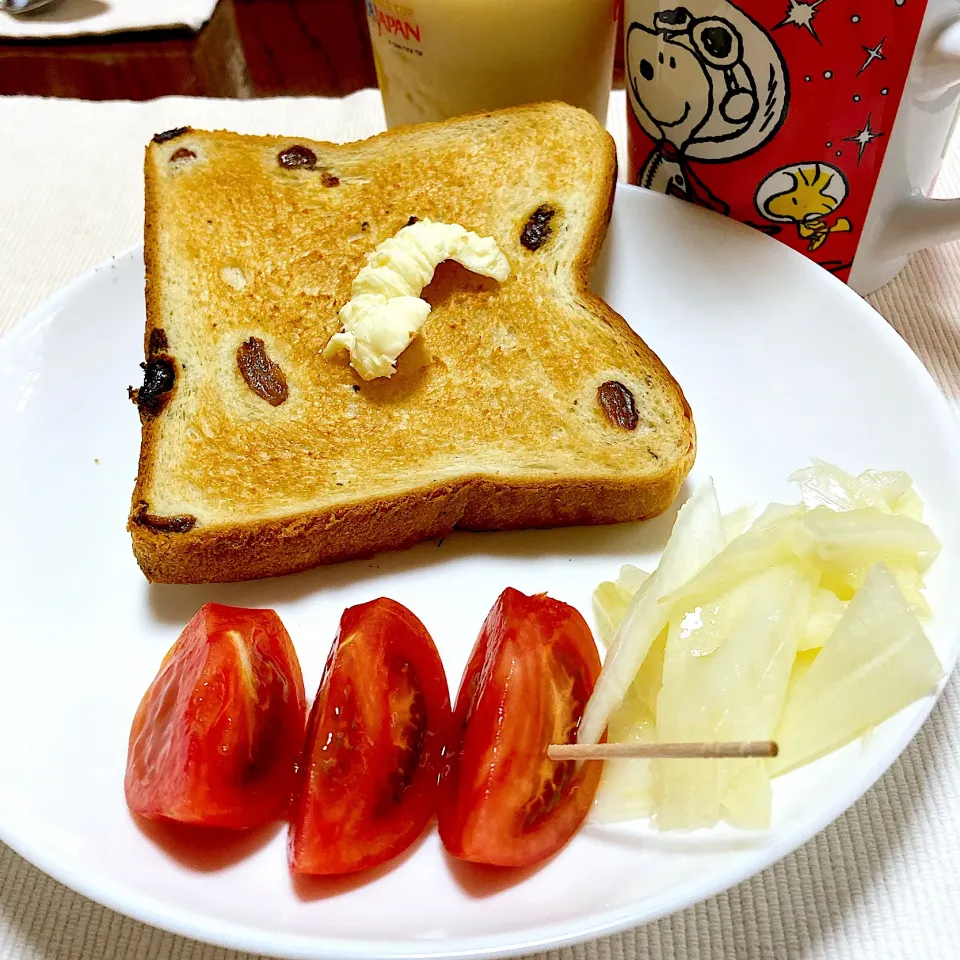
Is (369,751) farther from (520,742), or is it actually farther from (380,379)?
(380,379)

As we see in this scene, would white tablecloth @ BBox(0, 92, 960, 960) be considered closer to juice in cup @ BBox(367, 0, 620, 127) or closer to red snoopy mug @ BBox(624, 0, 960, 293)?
red snoopy mug @ BBox(624, 0, 960, 293)

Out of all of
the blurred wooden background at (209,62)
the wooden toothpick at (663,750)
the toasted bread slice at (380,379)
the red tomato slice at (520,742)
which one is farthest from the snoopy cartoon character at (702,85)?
the blurred wooden background at (209,62)

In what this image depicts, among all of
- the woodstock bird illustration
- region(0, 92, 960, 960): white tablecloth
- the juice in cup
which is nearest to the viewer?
region(0, 92, 960, 960): white tablecloth

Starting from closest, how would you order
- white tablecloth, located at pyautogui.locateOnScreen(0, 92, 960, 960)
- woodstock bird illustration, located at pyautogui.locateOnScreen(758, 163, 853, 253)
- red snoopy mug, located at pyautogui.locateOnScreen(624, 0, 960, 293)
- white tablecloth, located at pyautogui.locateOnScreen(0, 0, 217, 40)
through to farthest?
white tablecloth, located at pyautogui.locateOnScreen(0, 92, 960, 960) < red snoopy mug, located at pyautogui.locateOnScreen(624, 0, 960, 293) < woodstock bird illustration, located at pyautogui.locateOnScreen(758, 163, 853, 253) < white tablecloth, located at pyautogui.locateOnScreen(0, 0, 217, 40)

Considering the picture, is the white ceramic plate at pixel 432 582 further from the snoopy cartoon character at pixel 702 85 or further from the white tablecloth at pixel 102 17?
the white tablecloth at pixel 102 17

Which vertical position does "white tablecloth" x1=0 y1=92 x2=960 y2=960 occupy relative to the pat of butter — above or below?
below

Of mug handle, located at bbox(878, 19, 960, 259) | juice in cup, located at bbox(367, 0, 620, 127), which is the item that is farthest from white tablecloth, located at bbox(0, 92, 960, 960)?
juice in cup, located at bbox(367, 0, 620, 127)

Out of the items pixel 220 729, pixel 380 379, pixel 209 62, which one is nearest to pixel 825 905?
pixel 220 729
